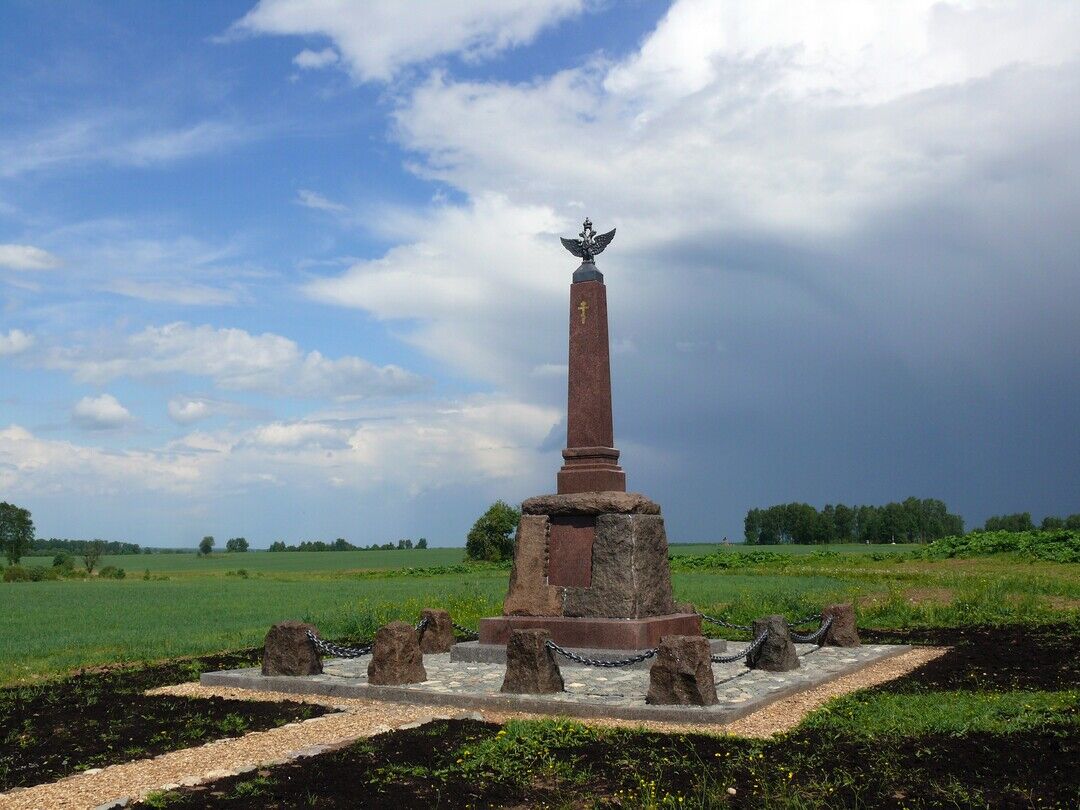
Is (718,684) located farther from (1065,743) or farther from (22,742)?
(22,742)

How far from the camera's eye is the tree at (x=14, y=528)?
2670 inches

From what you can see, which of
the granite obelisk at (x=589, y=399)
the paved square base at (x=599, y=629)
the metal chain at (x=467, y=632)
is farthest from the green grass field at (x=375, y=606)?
the granite obelisk at (x=589, y=399)

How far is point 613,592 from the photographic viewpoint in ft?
44.7

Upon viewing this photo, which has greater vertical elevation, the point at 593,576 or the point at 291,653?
the point at 593,576

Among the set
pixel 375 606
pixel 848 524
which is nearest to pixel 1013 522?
pixel 848 524

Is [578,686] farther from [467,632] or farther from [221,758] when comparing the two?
[467,632]

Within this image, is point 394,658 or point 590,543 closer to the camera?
point 394,658

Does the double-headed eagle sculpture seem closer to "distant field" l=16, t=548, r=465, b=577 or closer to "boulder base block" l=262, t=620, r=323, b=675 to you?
"boulder base block" l=262, t=620, r=323, b=675

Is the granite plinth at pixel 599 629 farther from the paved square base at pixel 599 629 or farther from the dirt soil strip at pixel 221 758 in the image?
the dirt soil strip at pixel 221 758

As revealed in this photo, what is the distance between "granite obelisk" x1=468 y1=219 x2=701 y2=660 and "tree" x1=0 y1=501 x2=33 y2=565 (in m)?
63.5

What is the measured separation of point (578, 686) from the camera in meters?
11.4

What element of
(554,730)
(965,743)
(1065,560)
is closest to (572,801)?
(554,730)

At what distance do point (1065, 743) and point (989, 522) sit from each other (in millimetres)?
55835

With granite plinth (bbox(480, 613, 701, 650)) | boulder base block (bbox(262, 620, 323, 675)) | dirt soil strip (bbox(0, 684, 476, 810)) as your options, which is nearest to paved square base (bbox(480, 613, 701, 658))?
granite plinth (bbox(480, 613, 701, 650))
